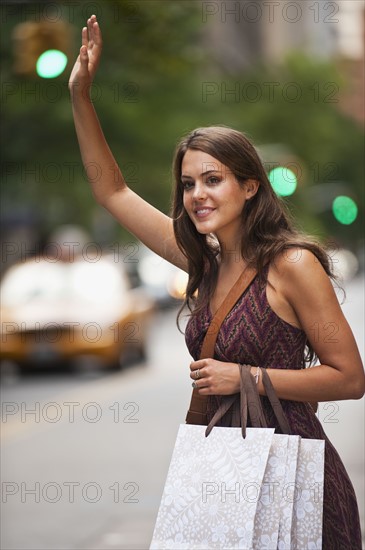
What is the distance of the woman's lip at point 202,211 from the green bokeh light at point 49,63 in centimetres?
1087

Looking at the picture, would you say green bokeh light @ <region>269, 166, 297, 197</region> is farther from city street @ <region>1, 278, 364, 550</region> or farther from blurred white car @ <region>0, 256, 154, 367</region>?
blurred white car @ <region>0, 256, 154, 367</region>

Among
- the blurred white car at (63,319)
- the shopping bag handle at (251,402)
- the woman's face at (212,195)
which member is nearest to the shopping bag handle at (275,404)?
the shopping bag handle at (251,402)

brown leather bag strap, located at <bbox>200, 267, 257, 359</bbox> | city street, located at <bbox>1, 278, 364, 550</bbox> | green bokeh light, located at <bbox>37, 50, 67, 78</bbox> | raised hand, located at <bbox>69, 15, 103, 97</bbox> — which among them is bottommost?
city street, located at <bbox>1, 278, 364, 550</bbox>

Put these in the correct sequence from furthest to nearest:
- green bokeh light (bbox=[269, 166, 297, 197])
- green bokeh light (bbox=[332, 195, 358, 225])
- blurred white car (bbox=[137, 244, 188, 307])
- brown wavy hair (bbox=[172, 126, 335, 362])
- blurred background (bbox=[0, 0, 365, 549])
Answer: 1. green bokeh light (bbox=[332, 195, 358, 225])
2. blurred white car (bbox=[137, 244, 188, 307])
3. blurred background (bbox=[0, 0, 365, 549])
4. green bokeh light (bbox=[269, 166, 297, 197])
5. brown wavy hair (bbox=[172, 126, 335, 362])

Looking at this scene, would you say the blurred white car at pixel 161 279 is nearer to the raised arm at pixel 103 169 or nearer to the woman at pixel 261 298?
the raised arm at pixel 103 169

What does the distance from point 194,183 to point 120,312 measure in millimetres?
14035

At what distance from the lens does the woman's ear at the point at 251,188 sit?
3521mm

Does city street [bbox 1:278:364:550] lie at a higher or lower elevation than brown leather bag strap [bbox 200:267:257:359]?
lower

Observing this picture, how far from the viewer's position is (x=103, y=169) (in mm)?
3910

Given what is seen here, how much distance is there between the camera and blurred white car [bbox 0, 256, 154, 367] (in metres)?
17.0

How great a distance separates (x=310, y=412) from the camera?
3.47 meters

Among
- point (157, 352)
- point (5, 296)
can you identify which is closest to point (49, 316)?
point (5, 296)

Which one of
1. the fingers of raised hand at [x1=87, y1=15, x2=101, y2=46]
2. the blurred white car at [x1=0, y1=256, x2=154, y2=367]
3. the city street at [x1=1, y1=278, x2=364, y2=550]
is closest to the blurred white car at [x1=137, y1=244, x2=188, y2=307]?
the blurred white car at [x1=0, y1=256, x2=154, y2=367]

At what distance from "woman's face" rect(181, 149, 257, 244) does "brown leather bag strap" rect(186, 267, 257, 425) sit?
18 centimetres
